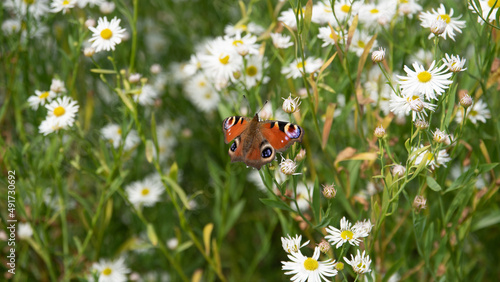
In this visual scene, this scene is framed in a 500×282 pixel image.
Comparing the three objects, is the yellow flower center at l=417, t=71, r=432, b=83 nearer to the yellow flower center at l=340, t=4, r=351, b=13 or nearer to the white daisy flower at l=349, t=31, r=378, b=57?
the white daisy flower at l=349, t=31, r=378, b=57

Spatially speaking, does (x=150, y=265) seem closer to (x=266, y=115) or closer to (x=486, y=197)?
(x=266, y=115)

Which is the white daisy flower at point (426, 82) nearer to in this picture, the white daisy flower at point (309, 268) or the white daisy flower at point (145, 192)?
the white daisy flower at point (309, 268)

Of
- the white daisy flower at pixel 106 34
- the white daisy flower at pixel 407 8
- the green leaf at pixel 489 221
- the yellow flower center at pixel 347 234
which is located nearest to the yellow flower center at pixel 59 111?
the white daisy flower at pixel 106 34

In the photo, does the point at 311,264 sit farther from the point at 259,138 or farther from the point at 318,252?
the point at 259,138

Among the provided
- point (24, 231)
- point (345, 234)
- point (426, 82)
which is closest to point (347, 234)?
point (345, 234)

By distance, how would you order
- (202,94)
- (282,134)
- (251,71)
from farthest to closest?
(202,94) → (251,71) → (282,134)

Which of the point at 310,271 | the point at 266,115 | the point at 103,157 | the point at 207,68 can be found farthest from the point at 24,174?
the point at 310,271

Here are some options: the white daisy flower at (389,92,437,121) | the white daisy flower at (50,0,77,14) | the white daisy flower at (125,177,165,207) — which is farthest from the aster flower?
the white daisy flower at (389,92,437,121)
